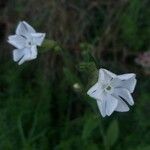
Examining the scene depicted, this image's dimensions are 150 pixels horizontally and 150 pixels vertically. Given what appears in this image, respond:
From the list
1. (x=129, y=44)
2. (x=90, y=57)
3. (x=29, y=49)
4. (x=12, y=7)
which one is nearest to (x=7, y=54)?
(x=12, y=7)

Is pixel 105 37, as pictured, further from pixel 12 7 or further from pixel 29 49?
pixel 29 49

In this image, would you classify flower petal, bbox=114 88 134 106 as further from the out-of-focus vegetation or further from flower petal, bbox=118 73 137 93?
the out-of-focus vegetation

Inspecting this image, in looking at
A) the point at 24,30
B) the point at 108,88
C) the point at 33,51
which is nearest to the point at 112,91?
the point at 108,88

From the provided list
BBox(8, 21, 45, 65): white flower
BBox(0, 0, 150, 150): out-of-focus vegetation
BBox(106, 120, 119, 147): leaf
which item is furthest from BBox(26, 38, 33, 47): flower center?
BBox(106, 120, 119, 147): leaf

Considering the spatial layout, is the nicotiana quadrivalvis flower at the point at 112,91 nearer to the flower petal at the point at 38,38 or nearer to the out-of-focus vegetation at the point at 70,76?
the flower petal at the point at 38,38

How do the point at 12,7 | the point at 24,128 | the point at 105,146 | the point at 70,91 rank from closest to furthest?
1. the point at 105,146
2. the point at 24,128
3. the point at 70,91
4. the point at 12,7

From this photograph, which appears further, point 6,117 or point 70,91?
point 70,91

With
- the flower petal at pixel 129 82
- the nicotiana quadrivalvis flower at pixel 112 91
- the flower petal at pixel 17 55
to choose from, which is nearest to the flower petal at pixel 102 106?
the nicotiana quadrivalvis flower at pixel 112 91
